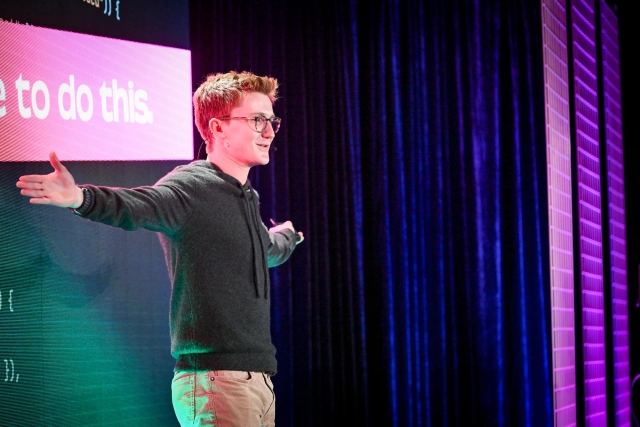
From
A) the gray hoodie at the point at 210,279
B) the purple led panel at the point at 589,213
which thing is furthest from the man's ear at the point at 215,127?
the purple led panel at the point at 589,213

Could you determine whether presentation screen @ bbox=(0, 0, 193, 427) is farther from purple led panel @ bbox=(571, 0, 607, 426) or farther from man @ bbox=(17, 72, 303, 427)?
purple led panel @ bbox=(571, 0, 607, 426)

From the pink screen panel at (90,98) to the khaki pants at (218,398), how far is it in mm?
1030

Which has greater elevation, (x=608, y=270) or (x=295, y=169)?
(x=295, y=169)

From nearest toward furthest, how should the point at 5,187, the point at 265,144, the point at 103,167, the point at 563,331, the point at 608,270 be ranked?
the point at 265,144 < the point at 5,187 < the point at 103,167 < the point at 563,331 < the point at 608,270

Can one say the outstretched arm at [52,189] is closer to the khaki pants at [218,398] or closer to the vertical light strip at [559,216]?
the khaki pants at [218,398]

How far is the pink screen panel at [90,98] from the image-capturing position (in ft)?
8.05

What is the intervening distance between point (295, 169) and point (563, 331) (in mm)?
1438

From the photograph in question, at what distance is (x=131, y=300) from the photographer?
279 centimetres

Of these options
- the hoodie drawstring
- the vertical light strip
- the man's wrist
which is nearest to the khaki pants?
the hoodie drawstring

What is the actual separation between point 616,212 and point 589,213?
638mm

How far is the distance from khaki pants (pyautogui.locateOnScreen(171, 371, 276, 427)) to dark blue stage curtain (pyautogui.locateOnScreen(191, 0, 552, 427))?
131 centimetres

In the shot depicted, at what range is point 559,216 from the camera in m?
3.37

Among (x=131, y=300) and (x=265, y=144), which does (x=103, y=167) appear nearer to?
(x=131, y=300)

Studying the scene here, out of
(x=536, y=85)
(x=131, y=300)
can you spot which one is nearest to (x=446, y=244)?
(x=536, y=85)
